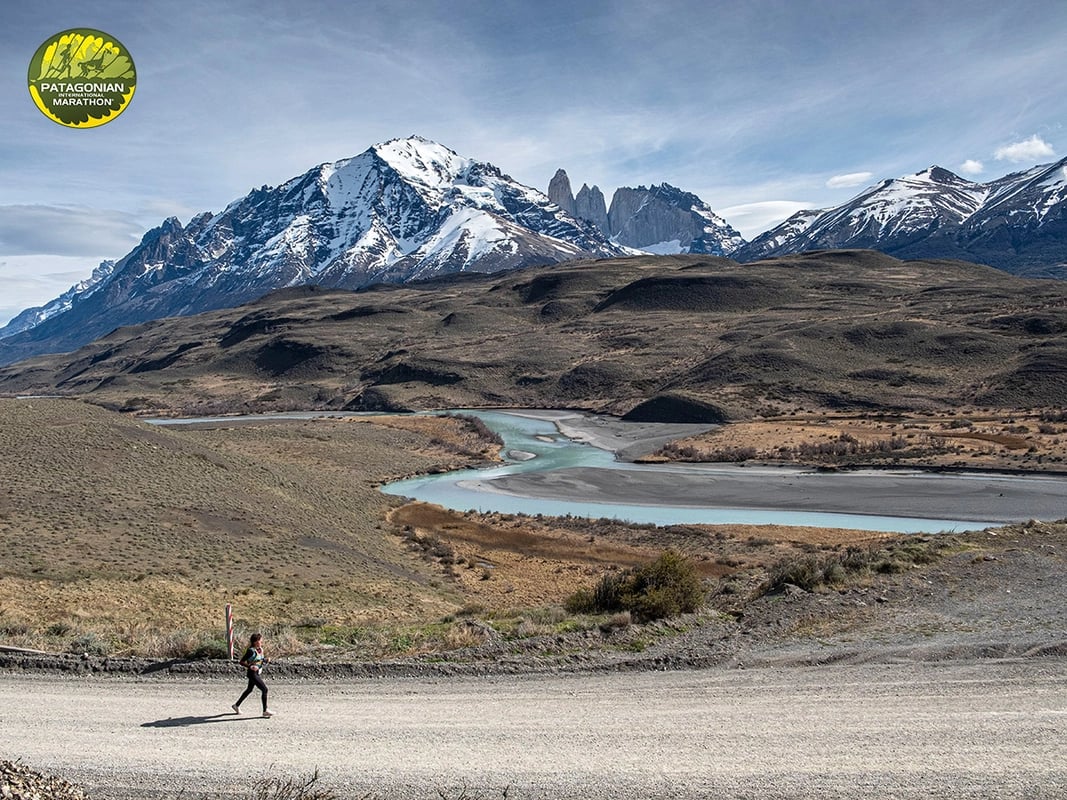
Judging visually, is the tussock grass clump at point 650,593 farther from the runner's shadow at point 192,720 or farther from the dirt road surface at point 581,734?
the runner's shadow at point 192,720

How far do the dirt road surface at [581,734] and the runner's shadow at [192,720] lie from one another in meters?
0.03

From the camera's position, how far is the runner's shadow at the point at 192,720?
36.1 feet

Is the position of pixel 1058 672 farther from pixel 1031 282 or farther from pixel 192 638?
pixel 1031 282

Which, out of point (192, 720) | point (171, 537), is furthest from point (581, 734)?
point (171, 537)

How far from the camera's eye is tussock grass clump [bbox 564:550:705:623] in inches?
661

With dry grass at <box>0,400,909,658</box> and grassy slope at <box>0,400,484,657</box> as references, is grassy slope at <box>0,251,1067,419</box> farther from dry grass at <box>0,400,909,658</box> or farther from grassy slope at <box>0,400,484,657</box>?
grassy slope at <box>0,400,484,657</box>

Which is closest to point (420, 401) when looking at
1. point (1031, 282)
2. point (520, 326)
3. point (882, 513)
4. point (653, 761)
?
point (520, 326)

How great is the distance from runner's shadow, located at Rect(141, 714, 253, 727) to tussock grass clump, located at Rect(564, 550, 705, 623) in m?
8.55

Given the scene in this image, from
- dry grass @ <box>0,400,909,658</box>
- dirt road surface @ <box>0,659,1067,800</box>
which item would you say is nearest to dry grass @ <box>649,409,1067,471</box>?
dry grass @ <box>0,400,909,658</box>

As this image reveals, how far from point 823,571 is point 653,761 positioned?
442 inches

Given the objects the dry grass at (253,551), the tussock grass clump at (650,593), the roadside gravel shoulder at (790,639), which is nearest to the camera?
the roadside gravel shoulder at (790,639)

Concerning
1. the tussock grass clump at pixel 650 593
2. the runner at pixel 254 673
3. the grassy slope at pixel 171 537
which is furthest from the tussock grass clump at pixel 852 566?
the runner at pixel 254 673

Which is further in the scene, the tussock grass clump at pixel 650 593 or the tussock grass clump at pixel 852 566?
the tussock grass clump at pixel 852 566

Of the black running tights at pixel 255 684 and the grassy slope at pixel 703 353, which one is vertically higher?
the grassy slope at pixel 703 353
